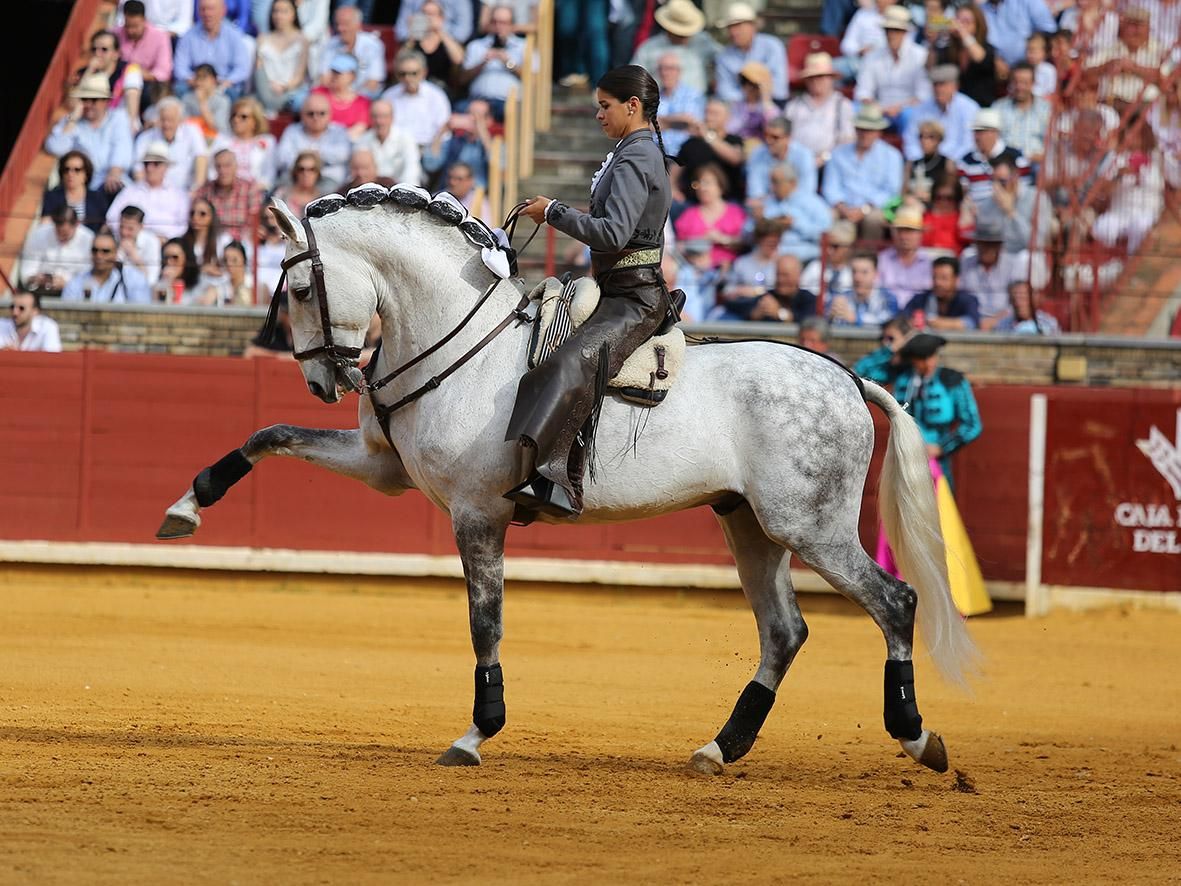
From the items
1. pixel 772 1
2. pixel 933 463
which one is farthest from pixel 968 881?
pixel 772 1

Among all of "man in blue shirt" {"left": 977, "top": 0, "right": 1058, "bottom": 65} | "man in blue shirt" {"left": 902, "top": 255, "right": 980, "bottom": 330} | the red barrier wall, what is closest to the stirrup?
the red barrier wall

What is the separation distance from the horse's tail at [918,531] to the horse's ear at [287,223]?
2.25 meters

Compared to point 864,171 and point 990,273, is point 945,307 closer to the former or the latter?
point 990,273

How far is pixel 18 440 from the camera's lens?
1286 cm

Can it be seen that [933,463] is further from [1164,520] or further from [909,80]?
[909,80]

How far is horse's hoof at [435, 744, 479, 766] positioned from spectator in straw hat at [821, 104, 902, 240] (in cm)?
866

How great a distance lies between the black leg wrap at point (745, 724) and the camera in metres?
6.59

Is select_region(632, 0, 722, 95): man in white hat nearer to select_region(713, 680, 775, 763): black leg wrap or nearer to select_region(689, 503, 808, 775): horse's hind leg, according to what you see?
select_region(689, 503, 808, 775): horse's hind leg

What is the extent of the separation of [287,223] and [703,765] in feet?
8.27

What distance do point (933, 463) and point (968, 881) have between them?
23.8 feet

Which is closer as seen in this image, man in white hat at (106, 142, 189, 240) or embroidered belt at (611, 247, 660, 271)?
embroidered belt at (611, 247, 660, 271)

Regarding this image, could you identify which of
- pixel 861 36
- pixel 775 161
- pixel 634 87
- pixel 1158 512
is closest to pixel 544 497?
pixel 634 87

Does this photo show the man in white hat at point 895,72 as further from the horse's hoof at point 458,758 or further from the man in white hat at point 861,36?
the horse's hoof at point 458,758

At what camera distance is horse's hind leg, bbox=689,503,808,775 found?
6.60m
